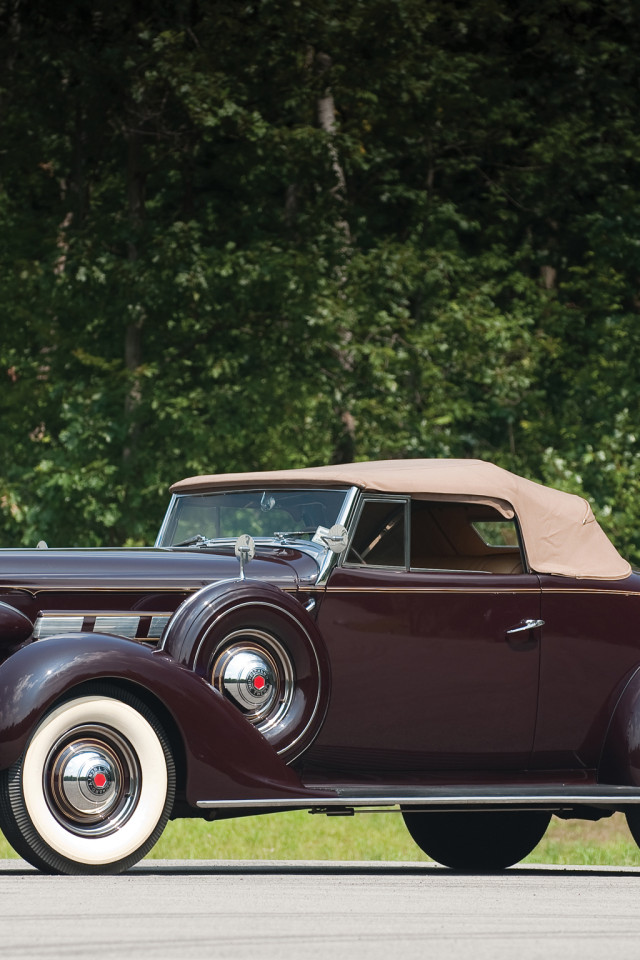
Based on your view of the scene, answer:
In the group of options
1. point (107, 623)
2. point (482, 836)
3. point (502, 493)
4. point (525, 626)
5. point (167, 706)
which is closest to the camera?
point (167, 706)

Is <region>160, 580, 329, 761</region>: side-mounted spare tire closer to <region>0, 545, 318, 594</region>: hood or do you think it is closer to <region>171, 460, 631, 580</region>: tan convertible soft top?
<region>0, 545, 318, 594</region>: hood

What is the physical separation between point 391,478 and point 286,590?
998 mm

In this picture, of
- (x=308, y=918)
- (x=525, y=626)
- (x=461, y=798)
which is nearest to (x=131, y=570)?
(x=461, y=798)

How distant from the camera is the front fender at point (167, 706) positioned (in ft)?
24.6

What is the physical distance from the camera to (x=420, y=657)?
8.91 metres

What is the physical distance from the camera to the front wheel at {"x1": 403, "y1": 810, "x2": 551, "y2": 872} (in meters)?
10.6

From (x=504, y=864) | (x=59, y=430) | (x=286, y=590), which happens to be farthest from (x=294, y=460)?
(x=286, y=590)

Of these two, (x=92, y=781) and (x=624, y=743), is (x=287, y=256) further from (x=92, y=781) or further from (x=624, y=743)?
(x=92, y=781)

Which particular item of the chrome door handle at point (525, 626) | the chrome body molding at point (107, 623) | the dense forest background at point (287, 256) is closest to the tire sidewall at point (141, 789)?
the chrome body molding at point (107, 623)

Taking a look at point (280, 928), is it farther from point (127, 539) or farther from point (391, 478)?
point (127, 539)

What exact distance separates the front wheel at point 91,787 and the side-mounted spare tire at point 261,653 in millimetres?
500

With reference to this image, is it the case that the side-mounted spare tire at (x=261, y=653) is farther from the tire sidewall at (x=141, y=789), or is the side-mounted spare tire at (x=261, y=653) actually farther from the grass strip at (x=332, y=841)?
the grass strip at (x=332, y=841)

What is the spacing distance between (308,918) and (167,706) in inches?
75.7

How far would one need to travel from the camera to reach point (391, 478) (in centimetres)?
919
